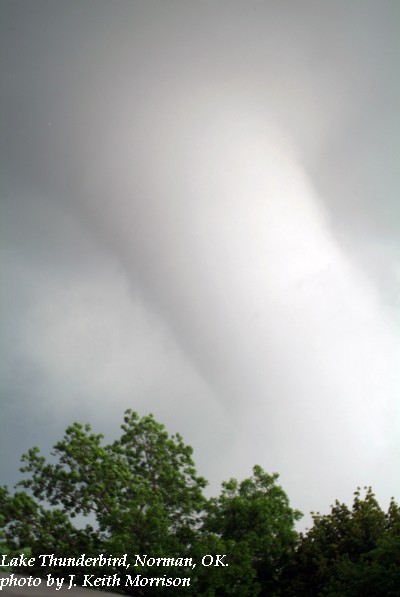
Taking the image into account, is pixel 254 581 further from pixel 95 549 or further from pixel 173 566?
pixel 95 549

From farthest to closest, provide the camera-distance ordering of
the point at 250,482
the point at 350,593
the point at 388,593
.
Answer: the point at 250,482, the point at 350,593, the point at 388,593

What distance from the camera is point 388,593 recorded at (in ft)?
73.7

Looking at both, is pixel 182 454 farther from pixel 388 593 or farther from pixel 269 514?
pixel 388 593

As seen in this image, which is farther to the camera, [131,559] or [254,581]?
[254,581]

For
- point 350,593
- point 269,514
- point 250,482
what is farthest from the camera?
point 250,482

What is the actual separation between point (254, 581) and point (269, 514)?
3.62 meters

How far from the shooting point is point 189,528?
2648cm

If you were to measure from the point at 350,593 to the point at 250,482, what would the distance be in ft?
23.6

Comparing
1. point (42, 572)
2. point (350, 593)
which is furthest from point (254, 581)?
point (42, 572)

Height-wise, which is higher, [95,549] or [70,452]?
[70,452]

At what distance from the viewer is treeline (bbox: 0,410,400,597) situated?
23984 millimetres

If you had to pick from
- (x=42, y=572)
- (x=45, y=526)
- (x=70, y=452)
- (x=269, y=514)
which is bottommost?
(x=42, y=572)

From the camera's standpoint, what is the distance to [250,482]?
95.6 feet

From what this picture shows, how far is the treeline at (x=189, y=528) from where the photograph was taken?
23984 mm
